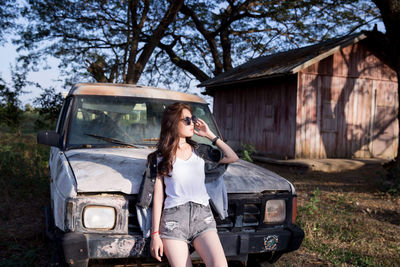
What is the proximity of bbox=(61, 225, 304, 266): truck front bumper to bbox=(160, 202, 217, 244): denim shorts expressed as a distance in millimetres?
168

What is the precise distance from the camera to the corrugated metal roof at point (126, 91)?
13.5 feet

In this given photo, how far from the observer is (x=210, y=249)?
2.54 m

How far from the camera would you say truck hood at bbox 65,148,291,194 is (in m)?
2.67

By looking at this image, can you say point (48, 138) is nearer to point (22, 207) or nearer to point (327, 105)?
point (22, 207)

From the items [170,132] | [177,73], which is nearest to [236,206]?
[170,132]

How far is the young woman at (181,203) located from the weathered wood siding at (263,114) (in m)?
10.5

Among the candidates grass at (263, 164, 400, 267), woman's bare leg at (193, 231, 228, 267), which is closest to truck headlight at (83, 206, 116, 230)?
woman's bare leg at (193, 231, 228, 267)

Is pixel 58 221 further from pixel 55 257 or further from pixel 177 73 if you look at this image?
pixel 177 73

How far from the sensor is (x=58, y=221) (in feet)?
8.97

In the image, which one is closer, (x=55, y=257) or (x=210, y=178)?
(x=55, y=257)

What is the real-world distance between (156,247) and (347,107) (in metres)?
12.6

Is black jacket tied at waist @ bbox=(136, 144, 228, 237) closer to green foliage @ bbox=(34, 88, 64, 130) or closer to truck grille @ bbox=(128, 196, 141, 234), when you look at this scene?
truck grille @ bbox=(128, 196, 141, 234)

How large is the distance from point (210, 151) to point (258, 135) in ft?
38.4

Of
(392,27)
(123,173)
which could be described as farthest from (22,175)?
(392,27)
